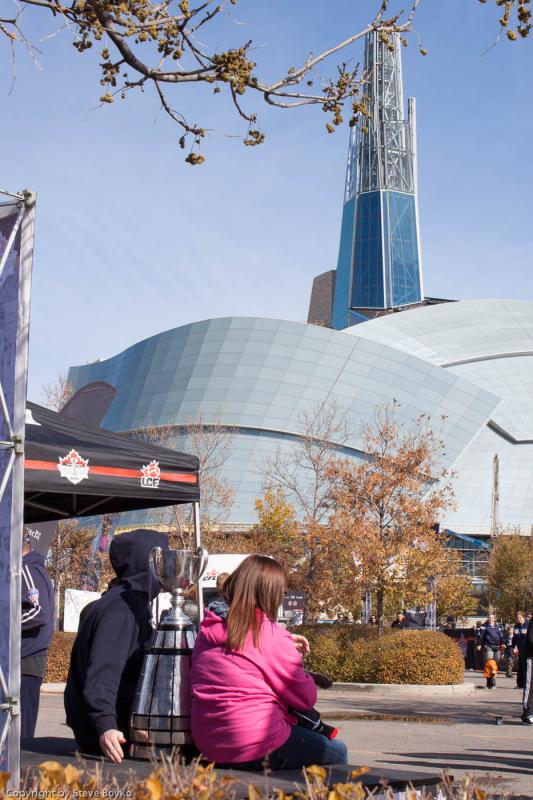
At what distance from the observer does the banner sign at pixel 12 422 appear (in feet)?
16.1

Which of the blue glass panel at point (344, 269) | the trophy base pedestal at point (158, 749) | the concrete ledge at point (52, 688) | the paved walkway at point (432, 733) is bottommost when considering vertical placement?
the concrete ledge at point (52, 688)

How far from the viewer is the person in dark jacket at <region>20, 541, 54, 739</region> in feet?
24.3

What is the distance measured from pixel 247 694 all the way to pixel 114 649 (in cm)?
73

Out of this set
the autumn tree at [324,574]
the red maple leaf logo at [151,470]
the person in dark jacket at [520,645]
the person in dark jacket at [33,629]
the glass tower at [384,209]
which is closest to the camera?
the person in dark jacket at [33,629]

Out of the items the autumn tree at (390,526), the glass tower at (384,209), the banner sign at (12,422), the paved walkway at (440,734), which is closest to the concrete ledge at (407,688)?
the paved walkway at (440,734)

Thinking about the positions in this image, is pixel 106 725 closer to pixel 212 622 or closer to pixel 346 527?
pixel 212 622

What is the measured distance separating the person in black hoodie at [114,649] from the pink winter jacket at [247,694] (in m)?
Result: 0.41

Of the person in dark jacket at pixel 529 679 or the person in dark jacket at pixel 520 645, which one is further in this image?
the person in dark jacket at pixel 520 645

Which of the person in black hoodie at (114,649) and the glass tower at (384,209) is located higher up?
the glass tower at (384,209)

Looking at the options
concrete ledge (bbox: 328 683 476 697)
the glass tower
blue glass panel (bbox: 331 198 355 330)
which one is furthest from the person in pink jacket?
blue glass panel (bbox: 331 198 355 330)

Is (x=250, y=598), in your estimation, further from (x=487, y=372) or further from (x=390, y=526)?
(x=487, y=372)

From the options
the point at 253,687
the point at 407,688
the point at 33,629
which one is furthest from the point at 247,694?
the point at 407,688

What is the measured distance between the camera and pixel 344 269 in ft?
411

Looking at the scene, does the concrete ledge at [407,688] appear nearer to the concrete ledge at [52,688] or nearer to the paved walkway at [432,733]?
the paved walkway at [432,733]
